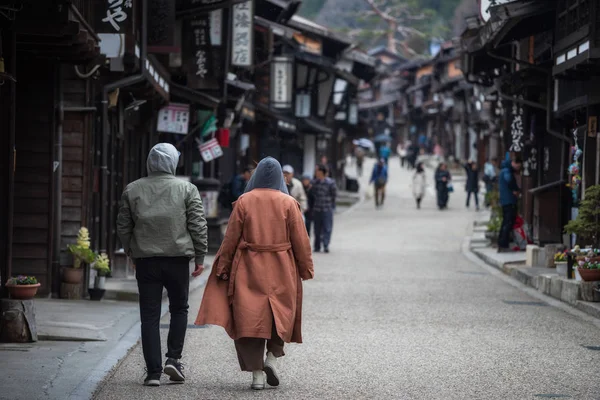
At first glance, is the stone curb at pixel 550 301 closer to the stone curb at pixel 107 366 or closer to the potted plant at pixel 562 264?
the potted plant at pixel 562 264

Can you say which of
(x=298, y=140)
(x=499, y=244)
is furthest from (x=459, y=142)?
(x=499, y=244)

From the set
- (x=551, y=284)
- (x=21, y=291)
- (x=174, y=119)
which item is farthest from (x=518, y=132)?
(x=21, y=291)

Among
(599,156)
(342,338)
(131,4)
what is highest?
(131,4)

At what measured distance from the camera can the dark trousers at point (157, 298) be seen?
8.62m

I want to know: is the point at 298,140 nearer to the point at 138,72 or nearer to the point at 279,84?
the point at 279,84

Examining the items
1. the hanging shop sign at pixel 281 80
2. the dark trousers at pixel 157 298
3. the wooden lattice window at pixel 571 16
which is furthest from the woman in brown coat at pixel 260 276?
the hanging shop sign at pixel 281 80

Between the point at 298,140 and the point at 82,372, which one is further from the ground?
the point at 298,140

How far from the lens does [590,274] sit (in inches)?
593

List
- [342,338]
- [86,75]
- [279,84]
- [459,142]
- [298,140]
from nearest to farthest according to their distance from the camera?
[342,338]
[86,75]
[279,84]
[298,140]
[459,142]

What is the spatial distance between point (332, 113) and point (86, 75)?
4234 centimetres

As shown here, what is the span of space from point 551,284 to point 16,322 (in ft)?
29.3

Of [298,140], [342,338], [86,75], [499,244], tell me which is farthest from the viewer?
[298,140]

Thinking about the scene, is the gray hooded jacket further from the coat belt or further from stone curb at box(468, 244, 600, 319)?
stone curb at box(468, 244, 600, 319)

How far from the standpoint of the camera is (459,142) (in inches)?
2896
